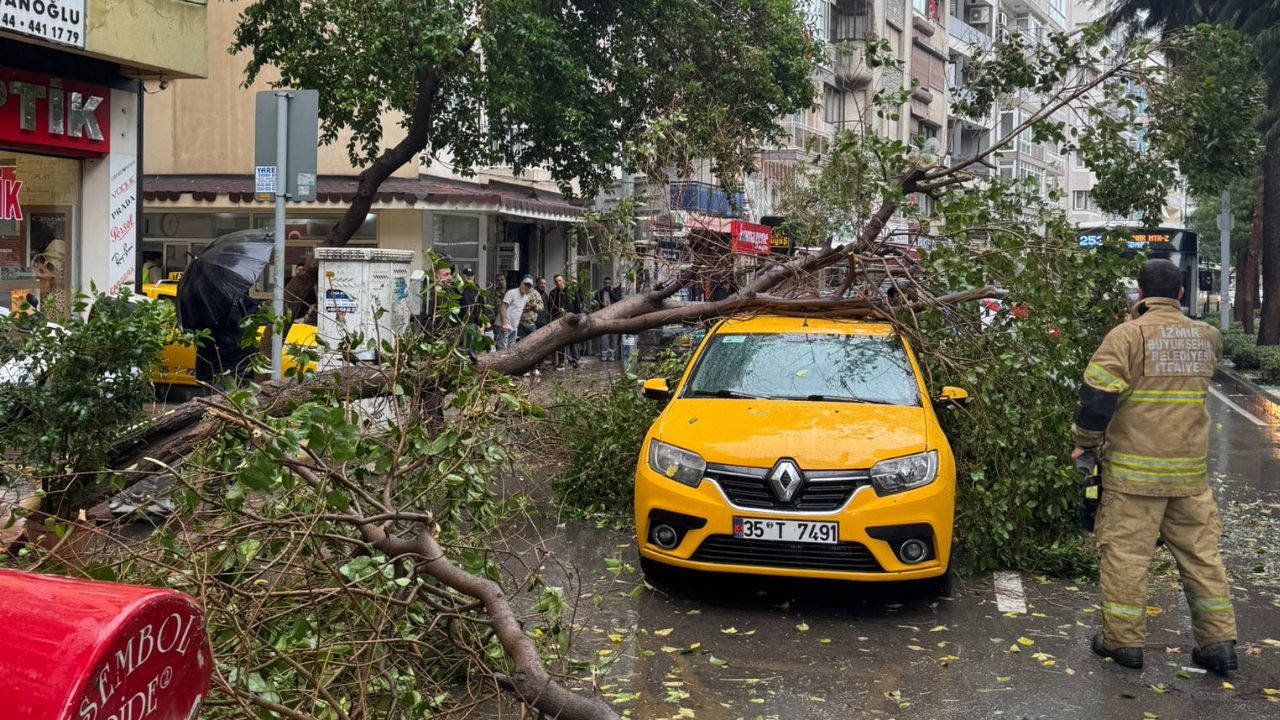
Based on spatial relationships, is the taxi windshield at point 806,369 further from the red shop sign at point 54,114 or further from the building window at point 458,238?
the building window at point 458,238

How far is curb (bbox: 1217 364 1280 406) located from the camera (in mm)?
21775

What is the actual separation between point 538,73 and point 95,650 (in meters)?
15.9

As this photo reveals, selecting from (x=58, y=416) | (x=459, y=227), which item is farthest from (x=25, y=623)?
(x=459, y=227)

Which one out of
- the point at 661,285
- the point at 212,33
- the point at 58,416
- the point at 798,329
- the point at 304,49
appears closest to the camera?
the point at 58,416

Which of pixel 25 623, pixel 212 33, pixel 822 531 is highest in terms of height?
pixel 212 33

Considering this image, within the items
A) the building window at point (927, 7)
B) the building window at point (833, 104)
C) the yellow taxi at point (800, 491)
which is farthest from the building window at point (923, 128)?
the yellow taxi at point (800, 491)

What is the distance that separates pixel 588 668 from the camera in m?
4.85

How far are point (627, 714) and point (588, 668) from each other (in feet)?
1.22

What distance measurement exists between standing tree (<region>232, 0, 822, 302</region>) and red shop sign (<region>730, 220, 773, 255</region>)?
0.78 m

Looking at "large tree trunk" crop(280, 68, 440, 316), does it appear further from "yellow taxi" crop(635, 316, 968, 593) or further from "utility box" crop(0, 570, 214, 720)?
"utility box" crop(0, 570, 214, 720)

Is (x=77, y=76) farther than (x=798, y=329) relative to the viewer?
Yes

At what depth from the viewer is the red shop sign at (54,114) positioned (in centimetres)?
1337

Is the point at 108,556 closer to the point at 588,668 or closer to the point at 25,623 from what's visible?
the point at 588,668

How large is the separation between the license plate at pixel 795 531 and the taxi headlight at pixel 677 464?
41cm
